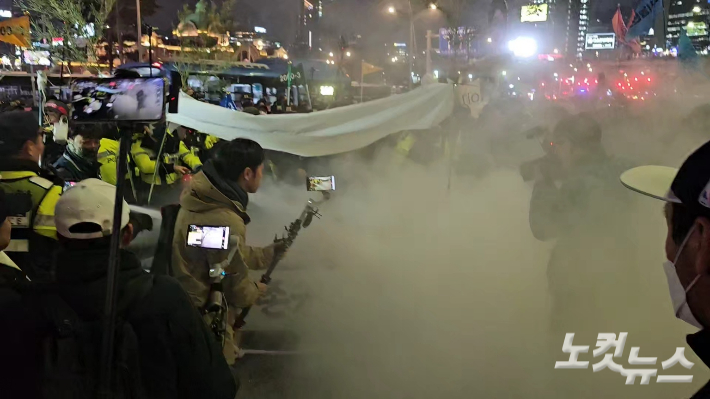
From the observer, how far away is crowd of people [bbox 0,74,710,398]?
1.38 m

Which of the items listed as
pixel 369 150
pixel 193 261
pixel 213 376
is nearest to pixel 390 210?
pixel 369 150

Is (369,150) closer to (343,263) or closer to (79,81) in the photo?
(343,263)

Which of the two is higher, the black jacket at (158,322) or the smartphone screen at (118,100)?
the smartphone screen at (118,100)

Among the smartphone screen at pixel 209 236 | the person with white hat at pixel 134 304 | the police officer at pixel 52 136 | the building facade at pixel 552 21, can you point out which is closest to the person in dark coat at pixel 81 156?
the police officer at pixel 52 136

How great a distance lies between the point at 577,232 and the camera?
11.9ft

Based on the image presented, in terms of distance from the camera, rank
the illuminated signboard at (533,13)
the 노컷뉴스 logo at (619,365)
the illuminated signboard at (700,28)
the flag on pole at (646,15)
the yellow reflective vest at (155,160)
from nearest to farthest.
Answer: the 노컷뉴스 logo at (619,365) → the yellow reflective vest at (155,160) → the flag on pole at (646,15) → the illuminated signboard at (700,28) → the illuminated signboard at (533,13)

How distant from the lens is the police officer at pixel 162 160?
608 cm

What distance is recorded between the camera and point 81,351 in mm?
1389

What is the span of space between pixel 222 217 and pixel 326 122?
6.39 feet

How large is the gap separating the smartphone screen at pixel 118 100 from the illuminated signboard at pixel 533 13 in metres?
26.4

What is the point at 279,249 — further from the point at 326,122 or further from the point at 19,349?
the point at 19,349

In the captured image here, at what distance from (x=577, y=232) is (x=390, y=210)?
3.37 m

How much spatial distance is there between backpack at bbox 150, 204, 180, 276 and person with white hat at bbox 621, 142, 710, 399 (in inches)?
93.0

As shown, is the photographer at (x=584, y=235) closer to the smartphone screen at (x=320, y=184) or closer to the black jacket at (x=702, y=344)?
the smartphone screen at (x=320, y=184)
